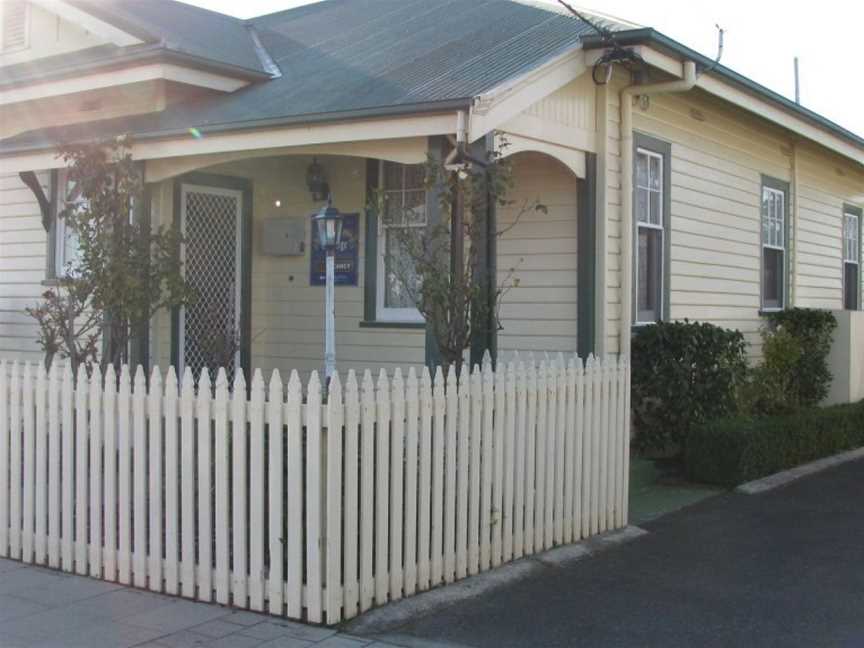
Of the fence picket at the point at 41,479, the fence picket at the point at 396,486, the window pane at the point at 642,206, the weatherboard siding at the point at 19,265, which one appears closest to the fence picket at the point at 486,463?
the fence picket at the point at 396,486

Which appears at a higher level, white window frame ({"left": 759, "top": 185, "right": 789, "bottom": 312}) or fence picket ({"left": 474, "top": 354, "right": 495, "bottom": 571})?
white window frame ({"left": 759, "top": 185, "right": 789, "bottom": 312})

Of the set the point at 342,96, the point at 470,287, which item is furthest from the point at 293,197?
the point at 470,287

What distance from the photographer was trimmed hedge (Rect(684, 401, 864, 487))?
31.2 feet

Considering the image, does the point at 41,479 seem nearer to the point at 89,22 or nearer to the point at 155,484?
the point at 155,484

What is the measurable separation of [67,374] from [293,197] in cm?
505

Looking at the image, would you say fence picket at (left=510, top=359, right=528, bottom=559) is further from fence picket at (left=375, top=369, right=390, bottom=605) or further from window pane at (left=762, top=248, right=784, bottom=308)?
window pane at (left=762, top=248, right=784, bottom=308)

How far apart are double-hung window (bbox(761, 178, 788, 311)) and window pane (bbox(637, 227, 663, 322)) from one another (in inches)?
125

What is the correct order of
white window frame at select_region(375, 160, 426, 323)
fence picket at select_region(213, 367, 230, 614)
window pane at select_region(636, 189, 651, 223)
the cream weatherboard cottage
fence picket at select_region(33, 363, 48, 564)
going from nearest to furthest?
fence picket at select_region(213, 367, 230, 614)
fence picket at select_region(33, 363, 48, 564)
the cream weatherboard cottage
white window frame at select_region(375, 160, 426, 323)
window pane at select_region(636, 189, 651, 223)

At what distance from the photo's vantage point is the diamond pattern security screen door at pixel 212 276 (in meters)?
10.7

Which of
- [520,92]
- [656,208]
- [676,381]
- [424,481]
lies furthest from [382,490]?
[656,208]

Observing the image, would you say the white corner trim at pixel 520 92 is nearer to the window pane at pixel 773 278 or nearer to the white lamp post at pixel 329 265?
the white lamp post at pixel 329 265

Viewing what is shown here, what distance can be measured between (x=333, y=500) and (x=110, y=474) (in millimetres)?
1709

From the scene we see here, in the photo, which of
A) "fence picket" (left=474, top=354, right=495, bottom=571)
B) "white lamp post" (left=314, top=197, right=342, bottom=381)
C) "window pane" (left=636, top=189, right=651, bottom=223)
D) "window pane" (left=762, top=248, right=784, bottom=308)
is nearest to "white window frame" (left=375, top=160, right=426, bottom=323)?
"white lamp post" (left=314, top=197, right=342, bottom=381)

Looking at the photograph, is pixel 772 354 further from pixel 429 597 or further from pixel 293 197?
pixel 429 597
